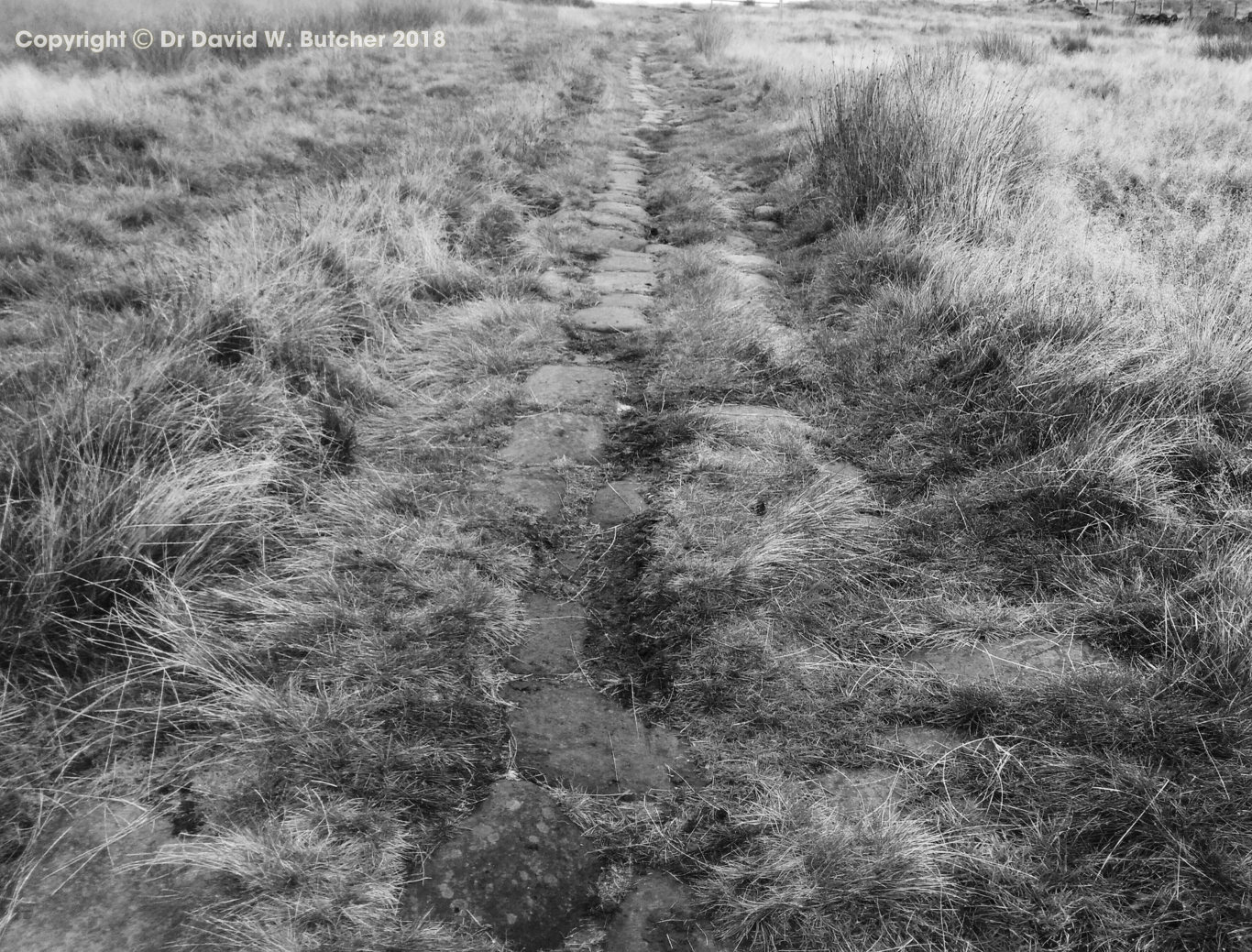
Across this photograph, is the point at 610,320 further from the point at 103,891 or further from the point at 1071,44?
the point at 1071,44

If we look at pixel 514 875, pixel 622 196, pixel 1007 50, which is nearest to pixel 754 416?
pixel 514 875

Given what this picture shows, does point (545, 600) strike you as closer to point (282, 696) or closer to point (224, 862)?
point (282, 696)

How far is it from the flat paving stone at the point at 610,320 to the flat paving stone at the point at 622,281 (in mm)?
299

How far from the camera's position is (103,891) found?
140 cm

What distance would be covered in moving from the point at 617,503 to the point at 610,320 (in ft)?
5.83

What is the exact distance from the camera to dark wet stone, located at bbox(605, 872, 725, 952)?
140 centimetres

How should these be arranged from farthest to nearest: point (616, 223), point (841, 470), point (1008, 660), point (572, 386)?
1. point (616, 223)
2. point (572, 386)
3. point (841, 470)
4. point (1008, 660)

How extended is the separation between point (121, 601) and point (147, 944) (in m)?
0.95

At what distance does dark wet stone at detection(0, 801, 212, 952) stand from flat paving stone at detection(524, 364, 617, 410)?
221cm

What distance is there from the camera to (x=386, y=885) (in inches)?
56.7

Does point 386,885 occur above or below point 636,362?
below

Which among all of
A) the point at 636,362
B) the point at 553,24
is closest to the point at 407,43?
the point at 553,24

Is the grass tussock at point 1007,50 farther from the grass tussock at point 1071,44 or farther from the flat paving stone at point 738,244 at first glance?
the flat paving stone at point 738,244

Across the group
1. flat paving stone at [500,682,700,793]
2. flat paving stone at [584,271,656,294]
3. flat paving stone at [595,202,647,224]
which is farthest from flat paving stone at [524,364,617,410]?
flat paving stone at [595,202,647,224]
